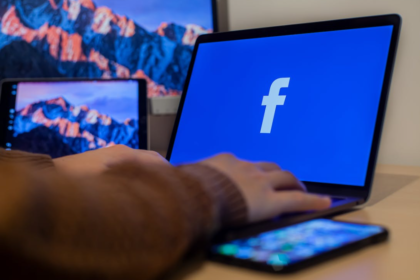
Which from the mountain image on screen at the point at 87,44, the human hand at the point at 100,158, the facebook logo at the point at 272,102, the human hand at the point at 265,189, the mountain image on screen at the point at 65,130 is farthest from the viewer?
the mountain image on screen at the point at 87,44

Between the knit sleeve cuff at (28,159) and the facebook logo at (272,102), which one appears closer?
the knit sleeve cuff at (28,159)

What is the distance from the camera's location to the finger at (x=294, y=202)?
1.47 ft

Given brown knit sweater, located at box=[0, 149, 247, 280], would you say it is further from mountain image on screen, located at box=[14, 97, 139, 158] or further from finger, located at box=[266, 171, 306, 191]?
mountain image on screen, located at box=[14, 97, 139, 158]

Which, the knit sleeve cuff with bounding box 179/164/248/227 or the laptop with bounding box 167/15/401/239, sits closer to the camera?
the knit sleeve cuff with bounding box 179/164/248/227

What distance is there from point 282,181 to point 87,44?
0.84 metres

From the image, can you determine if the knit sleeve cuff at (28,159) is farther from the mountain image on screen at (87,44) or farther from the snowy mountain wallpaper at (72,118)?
the mountain image on screen at (87,44)

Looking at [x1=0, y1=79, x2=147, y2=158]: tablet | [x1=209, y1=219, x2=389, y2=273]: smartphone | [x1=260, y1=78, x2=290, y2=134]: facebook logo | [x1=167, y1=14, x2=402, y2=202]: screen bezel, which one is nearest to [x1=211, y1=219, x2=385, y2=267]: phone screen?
[x1=209, y1=219, x2=389, y2=273]: smartphone

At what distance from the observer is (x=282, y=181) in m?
0.48

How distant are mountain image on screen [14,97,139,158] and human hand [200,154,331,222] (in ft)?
1.94

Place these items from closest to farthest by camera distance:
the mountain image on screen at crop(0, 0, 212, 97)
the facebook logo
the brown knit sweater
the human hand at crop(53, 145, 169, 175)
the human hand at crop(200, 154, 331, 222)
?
1. the brown knit sweater
2. the human hand at crop(200, 154, 331, 222)
3. the human hand at crop(53, 145, 169, 175)
4. the facebook logo
5. the mountain image on screen at crop(0, 0, 212, 97)

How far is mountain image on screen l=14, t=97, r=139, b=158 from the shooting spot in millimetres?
1021

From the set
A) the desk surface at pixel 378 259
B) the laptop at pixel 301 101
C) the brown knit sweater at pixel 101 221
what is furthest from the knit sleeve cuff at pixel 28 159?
the laptop at pixel 301 101

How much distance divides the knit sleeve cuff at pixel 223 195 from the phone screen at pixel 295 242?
0.08 feet

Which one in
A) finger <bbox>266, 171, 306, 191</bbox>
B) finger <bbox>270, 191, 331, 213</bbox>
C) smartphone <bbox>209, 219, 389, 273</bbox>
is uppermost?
finger <bbox>266, 171, 306, 191</bbox>
